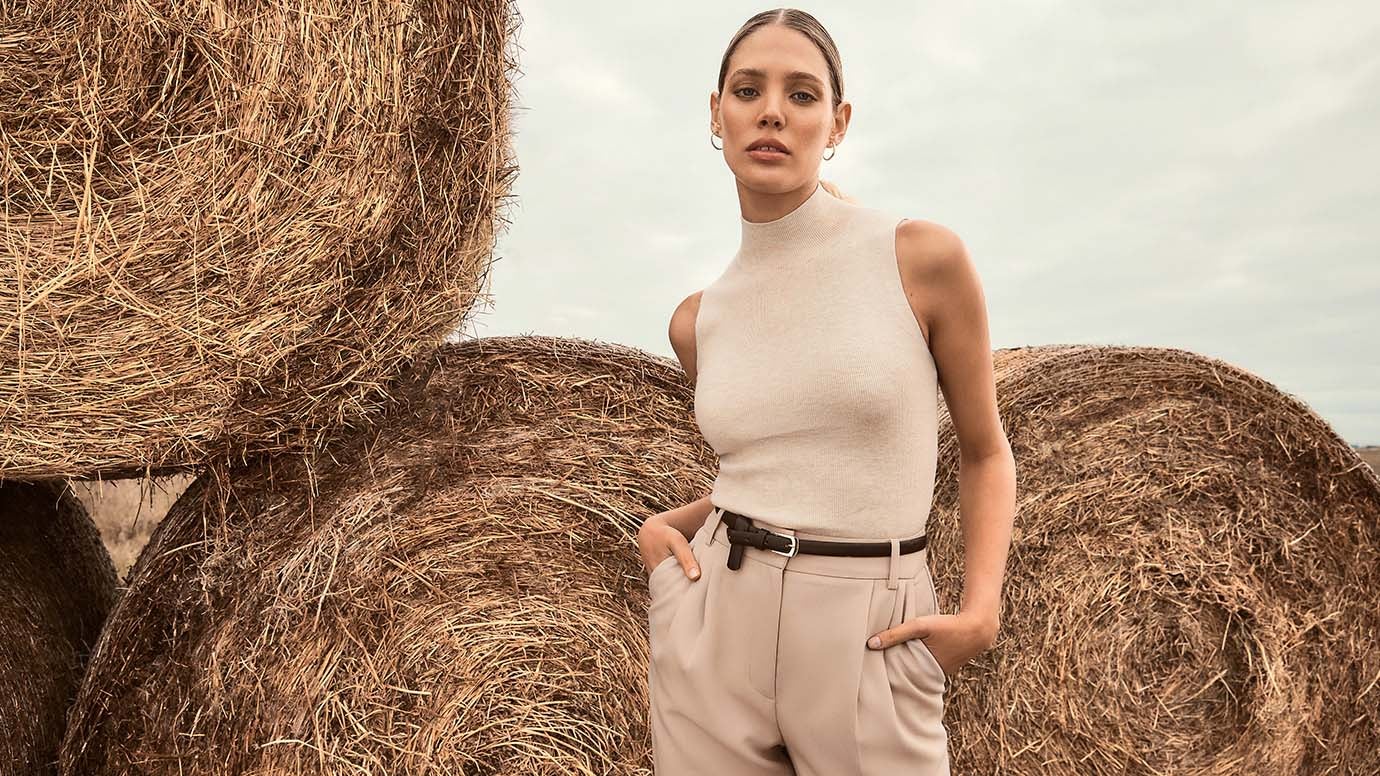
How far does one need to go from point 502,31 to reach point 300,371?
73 cm

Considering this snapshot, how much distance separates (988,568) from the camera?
1178 millimetres

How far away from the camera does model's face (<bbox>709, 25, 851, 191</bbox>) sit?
1.15m

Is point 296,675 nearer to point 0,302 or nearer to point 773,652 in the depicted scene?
point 0,302

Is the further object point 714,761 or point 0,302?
point 0,302

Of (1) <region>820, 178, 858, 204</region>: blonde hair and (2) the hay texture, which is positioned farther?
(2) the hay texture

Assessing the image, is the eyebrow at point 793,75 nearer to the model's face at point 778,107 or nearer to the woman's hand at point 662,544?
the model's face at point 778,107

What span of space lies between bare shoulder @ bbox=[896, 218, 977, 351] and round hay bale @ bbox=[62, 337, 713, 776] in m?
0.88

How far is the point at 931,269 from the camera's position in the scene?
1.12 metres

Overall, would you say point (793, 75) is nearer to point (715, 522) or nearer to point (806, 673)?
point (715, 522)

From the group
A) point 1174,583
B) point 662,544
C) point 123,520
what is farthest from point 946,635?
point 123,520

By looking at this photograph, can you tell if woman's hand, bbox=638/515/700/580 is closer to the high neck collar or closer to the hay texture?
the high neck collar

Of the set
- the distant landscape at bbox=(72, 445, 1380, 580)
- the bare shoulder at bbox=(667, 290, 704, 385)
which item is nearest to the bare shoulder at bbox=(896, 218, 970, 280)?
the bare shoulder at bbox=(667, 290, 704, 385)

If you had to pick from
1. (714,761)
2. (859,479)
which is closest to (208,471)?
(714,761)

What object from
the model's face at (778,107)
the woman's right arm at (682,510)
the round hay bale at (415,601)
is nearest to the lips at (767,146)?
the model's face at (778,107)
